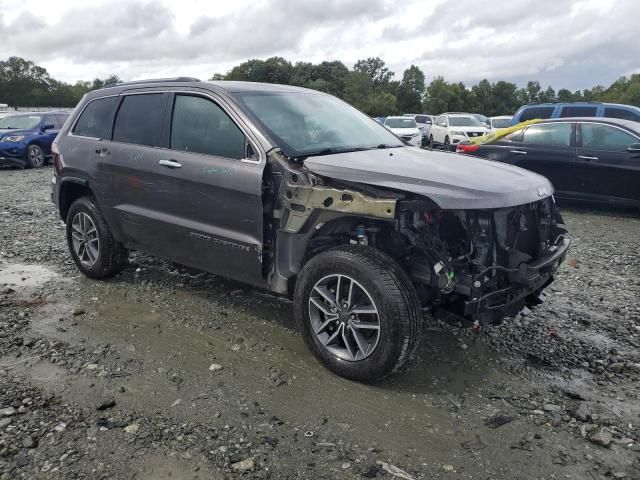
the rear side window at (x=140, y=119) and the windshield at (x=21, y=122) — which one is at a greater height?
the windshield at (x=21, y=122)

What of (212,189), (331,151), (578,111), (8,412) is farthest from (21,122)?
(8,412)

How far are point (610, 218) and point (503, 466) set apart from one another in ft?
22.8

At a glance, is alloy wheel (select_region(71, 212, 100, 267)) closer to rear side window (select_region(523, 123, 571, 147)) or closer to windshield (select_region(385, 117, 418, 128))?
rear side window (select_region(523, 123, 571, 147))

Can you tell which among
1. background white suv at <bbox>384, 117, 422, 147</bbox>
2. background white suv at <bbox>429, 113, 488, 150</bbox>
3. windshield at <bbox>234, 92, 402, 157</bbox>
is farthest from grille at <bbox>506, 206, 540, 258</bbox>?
background white suv at <bbox>384, 117, 422, 147</bbox>

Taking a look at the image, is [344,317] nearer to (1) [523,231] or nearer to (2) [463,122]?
(1) [523,231]

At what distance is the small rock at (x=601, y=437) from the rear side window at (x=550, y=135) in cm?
678

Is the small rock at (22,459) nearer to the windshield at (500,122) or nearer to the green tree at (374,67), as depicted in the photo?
the windshield at (500,122)

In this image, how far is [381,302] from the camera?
318 centimetres

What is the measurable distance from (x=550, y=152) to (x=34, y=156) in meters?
13.9

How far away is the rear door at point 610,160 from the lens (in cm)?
804

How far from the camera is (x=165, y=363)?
3670 millimetres

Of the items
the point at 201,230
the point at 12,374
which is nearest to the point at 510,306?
the point at 201,230

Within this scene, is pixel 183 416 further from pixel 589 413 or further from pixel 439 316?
pixel 589 413

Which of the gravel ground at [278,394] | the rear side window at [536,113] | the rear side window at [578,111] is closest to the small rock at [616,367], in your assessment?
the gravel ground at [278,394]
